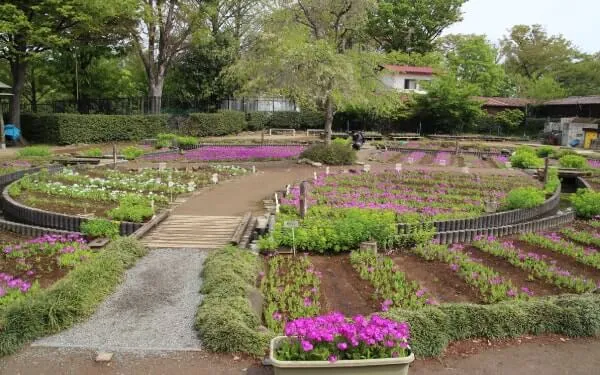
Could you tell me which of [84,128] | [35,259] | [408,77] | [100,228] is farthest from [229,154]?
[408,77]

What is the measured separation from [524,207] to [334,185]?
21.1 feet

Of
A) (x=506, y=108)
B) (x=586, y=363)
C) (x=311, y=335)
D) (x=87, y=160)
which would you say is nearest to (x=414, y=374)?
(x=311, y=335)

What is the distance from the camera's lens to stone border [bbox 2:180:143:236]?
1270 cm

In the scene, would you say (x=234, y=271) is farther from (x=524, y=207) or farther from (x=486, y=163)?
(x=486, y=163)

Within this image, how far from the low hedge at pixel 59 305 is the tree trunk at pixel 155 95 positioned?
3014cm

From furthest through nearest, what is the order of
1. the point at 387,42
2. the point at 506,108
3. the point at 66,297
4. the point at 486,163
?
1. the point at 387,42
2. the point at 506,108
3. the point at 486,163
4. the point at 66,297

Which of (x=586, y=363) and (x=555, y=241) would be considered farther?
(x=555, y=241)

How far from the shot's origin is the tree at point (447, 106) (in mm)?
44000

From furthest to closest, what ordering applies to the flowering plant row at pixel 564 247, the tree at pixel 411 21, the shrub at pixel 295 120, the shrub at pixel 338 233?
the tree at pixel 411 21, the shrub at pixel 295 120, the shrub at pixel 338 233, the flowering plant row at pixel 564 247

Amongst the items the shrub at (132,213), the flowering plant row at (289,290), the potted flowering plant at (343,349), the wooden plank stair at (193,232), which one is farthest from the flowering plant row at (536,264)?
the shrub at (132,213)

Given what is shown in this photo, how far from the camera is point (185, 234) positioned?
12.6m

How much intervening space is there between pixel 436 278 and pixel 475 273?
2.39ft

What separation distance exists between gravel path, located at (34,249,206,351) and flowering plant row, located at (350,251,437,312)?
122 inches

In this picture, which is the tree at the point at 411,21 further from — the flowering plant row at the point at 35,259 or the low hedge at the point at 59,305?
the low hedge at the point at 59,305
